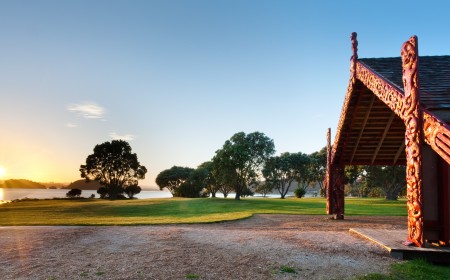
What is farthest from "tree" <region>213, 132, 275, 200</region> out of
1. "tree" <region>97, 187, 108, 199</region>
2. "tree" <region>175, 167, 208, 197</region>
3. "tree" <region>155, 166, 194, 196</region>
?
"tree" <region>155, 166, 194, 196</region>

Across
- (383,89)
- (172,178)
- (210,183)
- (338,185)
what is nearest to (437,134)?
(383,89)

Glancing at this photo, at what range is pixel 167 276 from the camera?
23.8 ft

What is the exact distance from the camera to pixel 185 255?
905 cm

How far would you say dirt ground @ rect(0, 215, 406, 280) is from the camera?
7527 millimetres

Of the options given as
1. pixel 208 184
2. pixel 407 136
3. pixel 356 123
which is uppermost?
pixel 356 123

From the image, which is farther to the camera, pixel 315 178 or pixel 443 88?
pixel 315 178

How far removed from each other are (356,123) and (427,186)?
7238 millimetres

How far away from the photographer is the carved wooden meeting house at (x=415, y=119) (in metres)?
9.45

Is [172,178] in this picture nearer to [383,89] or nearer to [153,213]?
[153,213]

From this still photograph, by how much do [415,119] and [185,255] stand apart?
7551 millimetres

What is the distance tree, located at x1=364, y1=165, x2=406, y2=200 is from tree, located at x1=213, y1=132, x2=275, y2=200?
19044mm

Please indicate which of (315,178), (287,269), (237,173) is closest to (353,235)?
(287,269)

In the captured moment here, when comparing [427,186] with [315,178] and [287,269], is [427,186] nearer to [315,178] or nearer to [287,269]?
[287,269]

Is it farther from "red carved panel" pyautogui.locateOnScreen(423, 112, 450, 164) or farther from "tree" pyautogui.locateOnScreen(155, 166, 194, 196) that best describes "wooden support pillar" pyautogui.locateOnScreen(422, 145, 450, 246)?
"tree" pyautogui.locateOnScreen(155, 166, 194, 196)
